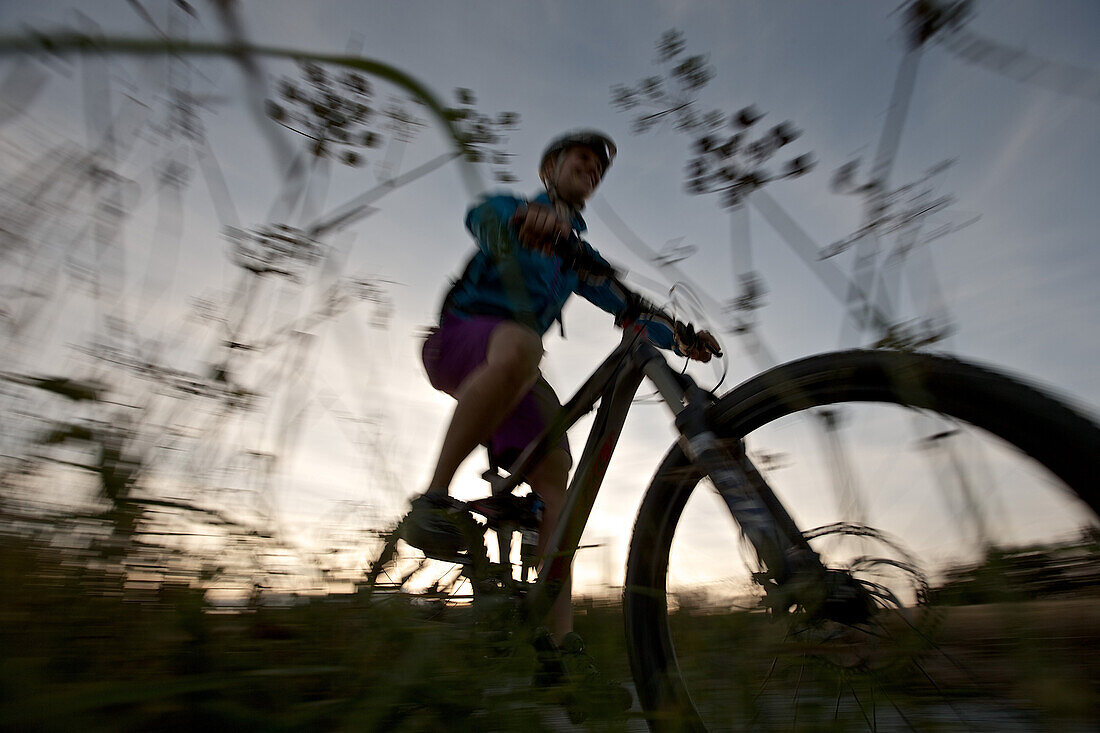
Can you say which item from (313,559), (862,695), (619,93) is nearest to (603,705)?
(862,695)

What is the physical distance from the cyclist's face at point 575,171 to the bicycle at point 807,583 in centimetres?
80

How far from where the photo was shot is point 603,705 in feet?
3.12

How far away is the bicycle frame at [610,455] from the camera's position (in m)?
1.19

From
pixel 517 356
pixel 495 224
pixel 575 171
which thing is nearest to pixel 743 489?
pixel 495 224

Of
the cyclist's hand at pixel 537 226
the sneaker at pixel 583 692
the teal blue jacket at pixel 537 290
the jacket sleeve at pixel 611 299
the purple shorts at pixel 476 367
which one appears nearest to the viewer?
the sneaker at pixel 583 692

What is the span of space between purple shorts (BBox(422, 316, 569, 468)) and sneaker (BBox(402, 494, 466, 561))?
0.44 metres

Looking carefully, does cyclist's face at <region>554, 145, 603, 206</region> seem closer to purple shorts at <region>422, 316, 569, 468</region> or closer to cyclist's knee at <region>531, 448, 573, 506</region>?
purple shorts at <region>422, 316, 569, 468</region>

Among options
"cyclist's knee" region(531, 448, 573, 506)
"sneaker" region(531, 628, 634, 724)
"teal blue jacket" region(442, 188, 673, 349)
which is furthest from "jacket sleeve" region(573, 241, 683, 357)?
"sneaker" region(531, 628, 634, 724)

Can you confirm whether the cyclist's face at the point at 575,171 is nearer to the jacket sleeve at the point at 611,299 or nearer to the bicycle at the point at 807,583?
the jacket sleeve at the point at 611,299

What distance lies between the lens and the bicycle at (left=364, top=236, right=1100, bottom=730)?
962 millimetres

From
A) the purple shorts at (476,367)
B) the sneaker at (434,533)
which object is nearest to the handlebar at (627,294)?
the purple shorts at (476,367)

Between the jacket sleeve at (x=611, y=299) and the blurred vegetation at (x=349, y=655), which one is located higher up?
the jacket sleeve at (x=611, y=299)

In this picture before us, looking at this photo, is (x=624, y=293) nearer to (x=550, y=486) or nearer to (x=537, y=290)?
(x=537, y=290)

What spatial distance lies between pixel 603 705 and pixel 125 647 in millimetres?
763
